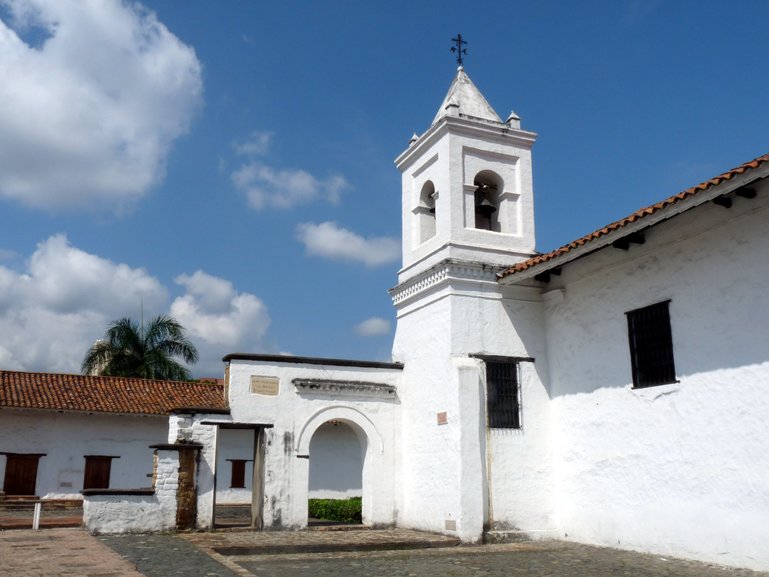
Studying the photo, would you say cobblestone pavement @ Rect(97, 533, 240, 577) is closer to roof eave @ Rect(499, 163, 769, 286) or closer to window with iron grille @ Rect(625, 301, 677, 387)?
window with iron grille @ Rect(625, 301, 677, 387)

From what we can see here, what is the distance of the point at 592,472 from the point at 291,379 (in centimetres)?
583

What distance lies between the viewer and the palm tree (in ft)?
93.1

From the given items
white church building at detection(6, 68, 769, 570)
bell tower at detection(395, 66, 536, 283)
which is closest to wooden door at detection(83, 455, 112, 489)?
white church building at detection(6, 68, 769, 570)

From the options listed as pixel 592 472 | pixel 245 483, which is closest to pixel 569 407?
pixel 592 472

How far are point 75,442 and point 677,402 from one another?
58.6 ft

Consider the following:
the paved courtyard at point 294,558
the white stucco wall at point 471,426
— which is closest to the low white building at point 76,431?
the white stucco wall at point 471,426

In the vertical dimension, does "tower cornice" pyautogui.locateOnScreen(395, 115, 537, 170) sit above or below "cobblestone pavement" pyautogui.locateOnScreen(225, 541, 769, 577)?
above

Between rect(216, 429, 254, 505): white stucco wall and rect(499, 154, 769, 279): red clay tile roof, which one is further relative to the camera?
rect(216, 429, 254, 505): white stucco wall

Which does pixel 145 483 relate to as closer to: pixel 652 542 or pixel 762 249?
pixel 652 542

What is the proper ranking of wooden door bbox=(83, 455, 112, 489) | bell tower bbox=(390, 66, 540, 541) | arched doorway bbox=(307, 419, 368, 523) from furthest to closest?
arched doorway bbox=(307, 419, 368, 523)
wooden door bbox=(83, 455, 112, 489)
bell tower bbox=(390, 66, 540, 541)

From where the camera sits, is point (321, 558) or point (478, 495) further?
point (478, 495)

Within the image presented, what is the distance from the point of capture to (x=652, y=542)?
10.4 metres

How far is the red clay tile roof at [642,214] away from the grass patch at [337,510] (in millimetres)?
6037

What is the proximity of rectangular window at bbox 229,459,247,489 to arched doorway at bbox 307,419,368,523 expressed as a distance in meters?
2.27
